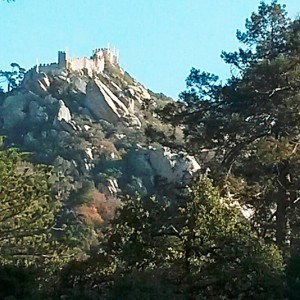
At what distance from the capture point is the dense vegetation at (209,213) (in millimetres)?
11227

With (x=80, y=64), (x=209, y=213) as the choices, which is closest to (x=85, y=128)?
(x=80, y=64)

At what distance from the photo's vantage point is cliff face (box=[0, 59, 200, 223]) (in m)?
57.5

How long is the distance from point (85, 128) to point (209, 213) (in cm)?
6058

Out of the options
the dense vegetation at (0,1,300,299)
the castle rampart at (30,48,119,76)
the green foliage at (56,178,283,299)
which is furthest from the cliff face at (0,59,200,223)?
the green foliage at (56,178,283,299)

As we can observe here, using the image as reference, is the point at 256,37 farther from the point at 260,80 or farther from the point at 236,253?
the point at 236,253

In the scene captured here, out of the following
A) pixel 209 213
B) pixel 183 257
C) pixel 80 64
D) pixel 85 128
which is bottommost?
pixel 183 257

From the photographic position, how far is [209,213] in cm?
1237

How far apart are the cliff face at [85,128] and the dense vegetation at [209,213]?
26902 mm

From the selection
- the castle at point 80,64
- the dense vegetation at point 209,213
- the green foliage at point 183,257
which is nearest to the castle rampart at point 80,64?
the castle at point 80,64

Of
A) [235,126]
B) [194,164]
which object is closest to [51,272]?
[235,126]

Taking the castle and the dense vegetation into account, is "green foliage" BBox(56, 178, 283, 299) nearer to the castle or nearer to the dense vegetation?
the dense vegetation

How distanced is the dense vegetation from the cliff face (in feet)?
88.3

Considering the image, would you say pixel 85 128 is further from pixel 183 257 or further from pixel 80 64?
pixel 183 257

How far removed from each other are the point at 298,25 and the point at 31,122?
55058 millimetres
